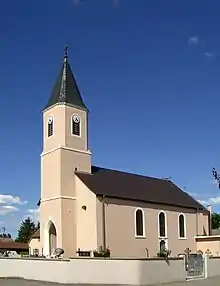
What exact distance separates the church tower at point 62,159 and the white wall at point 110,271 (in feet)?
45.7

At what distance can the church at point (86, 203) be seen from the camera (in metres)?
42.6

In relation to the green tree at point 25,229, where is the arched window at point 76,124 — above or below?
above

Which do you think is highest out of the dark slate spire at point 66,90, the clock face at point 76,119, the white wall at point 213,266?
the dark slate spire at point 66,90

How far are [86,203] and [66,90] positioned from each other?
12.9m

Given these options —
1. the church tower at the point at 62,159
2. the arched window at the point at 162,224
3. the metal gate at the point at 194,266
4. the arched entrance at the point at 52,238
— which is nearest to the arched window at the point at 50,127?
the church tower at the point at 62,159

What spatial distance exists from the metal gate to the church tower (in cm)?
1618

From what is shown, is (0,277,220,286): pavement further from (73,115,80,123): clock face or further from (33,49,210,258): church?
(73,115,80,123): clock face

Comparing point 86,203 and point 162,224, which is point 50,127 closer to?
point 86,203

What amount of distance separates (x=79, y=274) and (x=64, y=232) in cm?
1607

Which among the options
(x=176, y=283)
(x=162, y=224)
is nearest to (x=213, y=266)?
(x=176, y=283)

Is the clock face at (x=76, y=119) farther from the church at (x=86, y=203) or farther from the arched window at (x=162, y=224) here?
the arched window at (x=162, y=224)

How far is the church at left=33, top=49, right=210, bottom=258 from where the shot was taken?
140 ft

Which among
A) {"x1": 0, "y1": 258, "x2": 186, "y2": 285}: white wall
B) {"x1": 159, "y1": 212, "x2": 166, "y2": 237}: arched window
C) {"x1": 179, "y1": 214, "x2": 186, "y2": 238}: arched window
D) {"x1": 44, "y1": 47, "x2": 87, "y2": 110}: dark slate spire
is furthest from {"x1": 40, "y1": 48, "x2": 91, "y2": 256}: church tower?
{"x1": 0, "y1": 258, "x2": 186, "y2": 285}: white wall

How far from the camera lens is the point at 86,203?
141 ft
